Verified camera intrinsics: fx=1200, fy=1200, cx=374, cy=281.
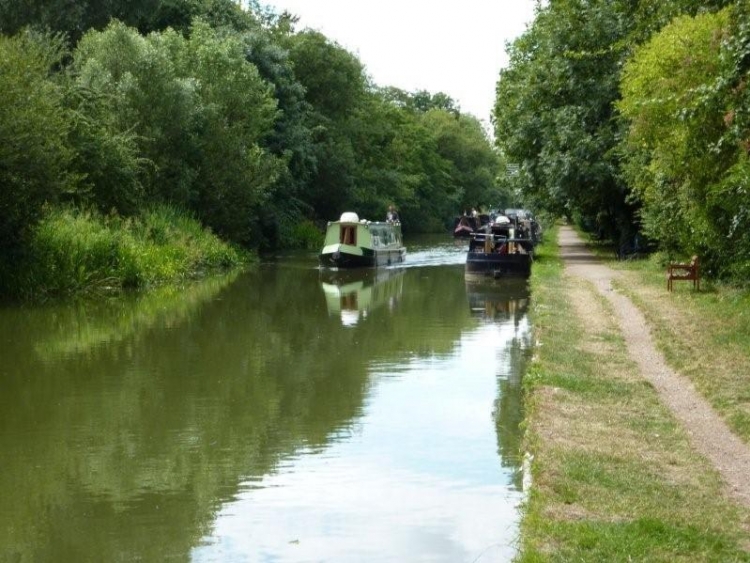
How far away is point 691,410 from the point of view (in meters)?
12.3

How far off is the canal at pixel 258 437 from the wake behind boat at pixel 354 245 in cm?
1768

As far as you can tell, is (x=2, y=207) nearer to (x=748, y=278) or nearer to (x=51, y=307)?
(x=51, y=307)

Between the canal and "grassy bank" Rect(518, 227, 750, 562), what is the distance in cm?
44

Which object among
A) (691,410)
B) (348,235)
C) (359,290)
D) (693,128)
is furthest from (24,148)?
(348,235)

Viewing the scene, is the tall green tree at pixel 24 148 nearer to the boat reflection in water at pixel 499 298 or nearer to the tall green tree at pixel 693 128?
A: the boat reflection in water at pixel 499 298

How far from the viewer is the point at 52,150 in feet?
88.2

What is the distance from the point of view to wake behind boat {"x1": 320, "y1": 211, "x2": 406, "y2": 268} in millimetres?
42594

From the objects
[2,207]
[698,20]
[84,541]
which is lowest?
[84,541]

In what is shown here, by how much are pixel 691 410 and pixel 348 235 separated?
105 ft

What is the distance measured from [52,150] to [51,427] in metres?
15.1

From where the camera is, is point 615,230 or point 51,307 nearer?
point 51,307

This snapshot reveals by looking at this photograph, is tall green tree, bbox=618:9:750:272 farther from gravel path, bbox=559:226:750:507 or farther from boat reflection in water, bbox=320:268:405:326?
boat reflection in water, bbox=320:268:405:326

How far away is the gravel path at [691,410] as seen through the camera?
A: 9609 mm

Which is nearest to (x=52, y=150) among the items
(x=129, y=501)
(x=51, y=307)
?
(x=51, y=307)
